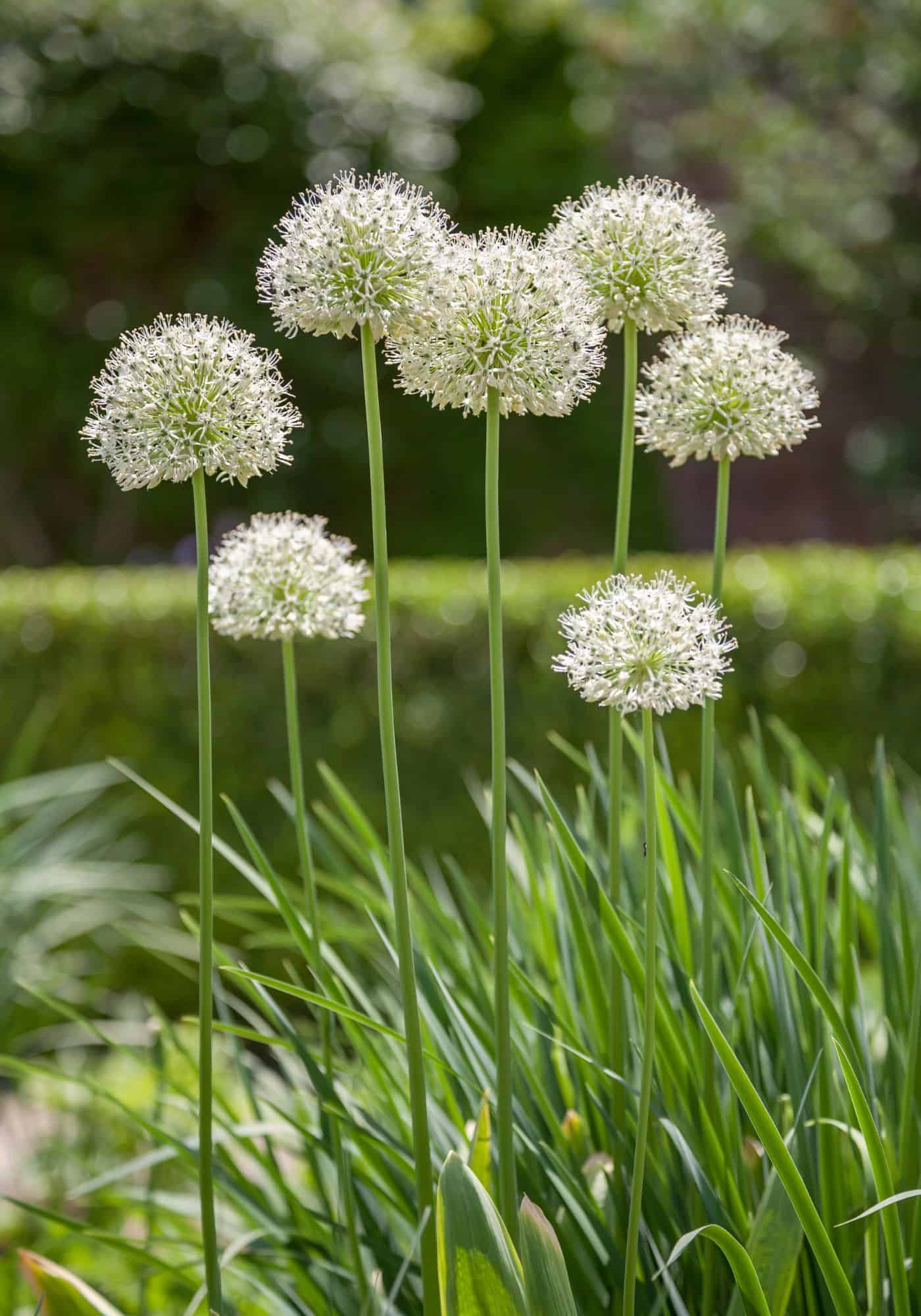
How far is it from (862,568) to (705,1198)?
3635 mm

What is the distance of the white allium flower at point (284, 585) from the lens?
144cm

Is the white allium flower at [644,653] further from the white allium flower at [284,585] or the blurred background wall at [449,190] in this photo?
the blurred background wall at [449,190]

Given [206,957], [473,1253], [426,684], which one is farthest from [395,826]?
[426,684]

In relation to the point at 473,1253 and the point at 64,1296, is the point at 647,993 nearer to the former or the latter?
the point at 473,1253

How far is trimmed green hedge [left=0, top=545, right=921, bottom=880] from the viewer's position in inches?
160

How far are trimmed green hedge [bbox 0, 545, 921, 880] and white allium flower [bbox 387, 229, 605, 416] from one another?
2809 millimetres

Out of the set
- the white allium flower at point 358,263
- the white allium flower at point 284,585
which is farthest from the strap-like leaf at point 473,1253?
the white allium flower at point 358,263

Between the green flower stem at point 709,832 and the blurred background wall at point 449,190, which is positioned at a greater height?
the blurred background wall at point 449,190

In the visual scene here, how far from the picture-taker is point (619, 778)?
51.8 inches

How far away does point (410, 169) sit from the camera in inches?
429

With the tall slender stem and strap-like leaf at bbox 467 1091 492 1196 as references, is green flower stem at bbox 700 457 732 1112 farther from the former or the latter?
the tall slender stem

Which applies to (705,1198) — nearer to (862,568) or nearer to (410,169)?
(862,568)

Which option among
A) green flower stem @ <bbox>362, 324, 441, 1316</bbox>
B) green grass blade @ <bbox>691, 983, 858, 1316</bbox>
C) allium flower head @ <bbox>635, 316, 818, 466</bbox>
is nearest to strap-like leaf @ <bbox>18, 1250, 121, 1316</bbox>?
green flower stem @ <bbox>362, 324, 441, 1316</bbox>

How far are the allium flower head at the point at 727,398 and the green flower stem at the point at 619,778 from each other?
0.06 m
